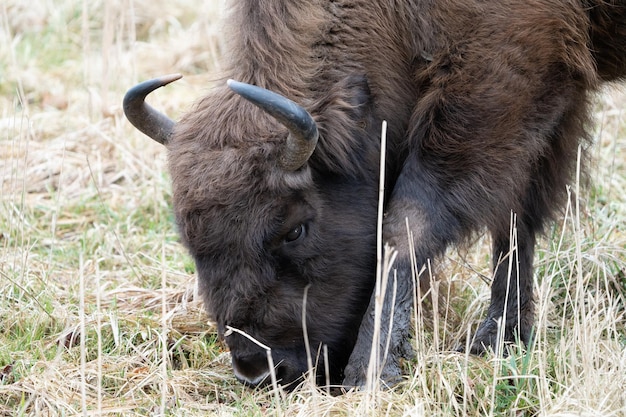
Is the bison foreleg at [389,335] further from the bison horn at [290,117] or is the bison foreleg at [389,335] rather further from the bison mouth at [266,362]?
the bison horn at [290,117]

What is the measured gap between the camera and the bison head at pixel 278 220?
4.34 m

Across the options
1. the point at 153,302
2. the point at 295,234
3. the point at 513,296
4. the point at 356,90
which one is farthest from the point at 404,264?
the point at 153,302

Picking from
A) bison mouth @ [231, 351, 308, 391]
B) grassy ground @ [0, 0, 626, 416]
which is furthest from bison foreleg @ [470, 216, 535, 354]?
bison mouth @ [231, 351, 308, 391]

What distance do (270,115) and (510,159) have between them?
3.75ft

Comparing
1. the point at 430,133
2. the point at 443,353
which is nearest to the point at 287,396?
the point at 443,353

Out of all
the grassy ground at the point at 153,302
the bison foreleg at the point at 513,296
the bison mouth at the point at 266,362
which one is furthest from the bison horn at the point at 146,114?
the bison foreleg at the point at 513,296

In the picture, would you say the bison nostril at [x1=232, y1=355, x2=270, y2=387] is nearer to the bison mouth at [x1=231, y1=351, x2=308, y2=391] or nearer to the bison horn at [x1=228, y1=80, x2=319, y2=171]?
the bison mouth at [x1=231, y1=351, x2=308, y2=391]

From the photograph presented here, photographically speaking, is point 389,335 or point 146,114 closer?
point 389,335

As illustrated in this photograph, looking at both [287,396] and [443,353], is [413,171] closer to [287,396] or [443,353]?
[443,353]

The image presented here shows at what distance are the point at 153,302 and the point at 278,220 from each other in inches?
63.4

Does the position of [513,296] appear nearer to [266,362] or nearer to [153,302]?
[266,362]

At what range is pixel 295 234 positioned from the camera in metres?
4.48

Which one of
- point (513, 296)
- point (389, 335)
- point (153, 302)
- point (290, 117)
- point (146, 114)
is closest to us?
point (290, 117)

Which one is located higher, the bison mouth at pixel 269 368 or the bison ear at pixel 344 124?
the bison ear at pixel 344 124
